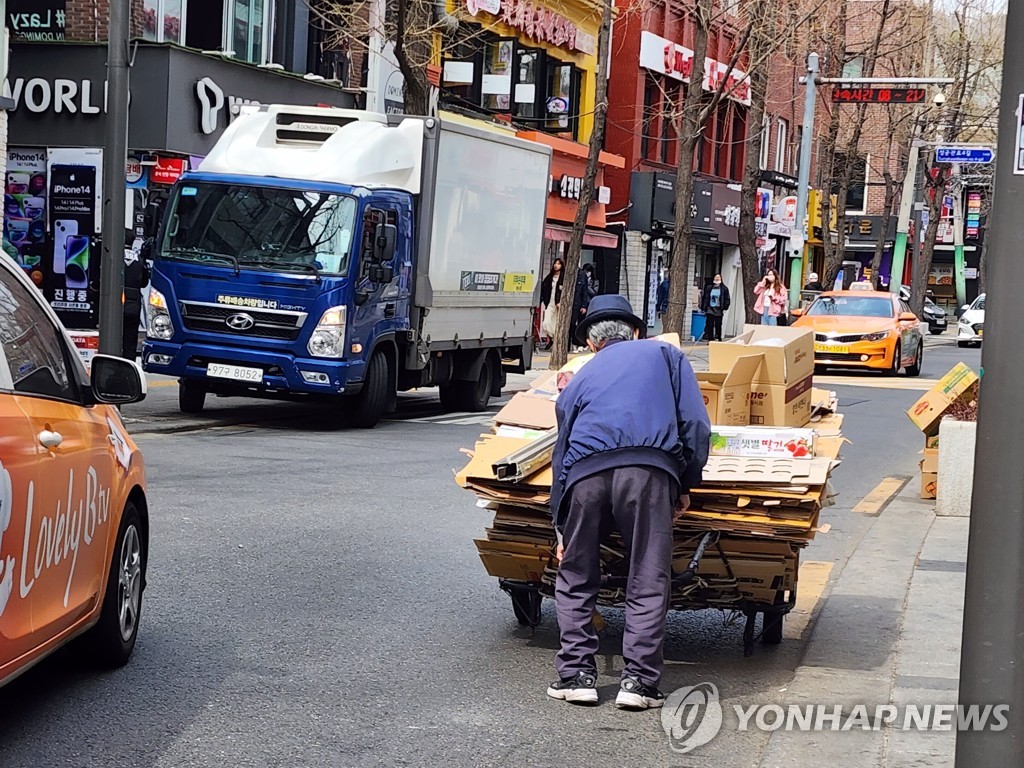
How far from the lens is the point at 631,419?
6164 mm

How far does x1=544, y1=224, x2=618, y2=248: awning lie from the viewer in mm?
35875

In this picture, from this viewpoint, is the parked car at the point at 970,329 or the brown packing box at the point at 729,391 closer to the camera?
the brown packing box at the point at 729,391

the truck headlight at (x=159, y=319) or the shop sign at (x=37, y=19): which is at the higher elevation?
the shop sign at (x=37, y=19)

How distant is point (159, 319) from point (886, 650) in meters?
10.9

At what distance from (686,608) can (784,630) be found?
3.24ft

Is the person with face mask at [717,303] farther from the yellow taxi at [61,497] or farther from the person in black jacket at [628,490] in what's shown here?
the yellow taxi at [61,497]

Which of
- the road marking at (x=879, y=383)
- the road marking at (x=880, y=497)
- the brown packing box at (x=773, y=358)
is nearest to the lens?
the brown packing box at (x=773, y=358)

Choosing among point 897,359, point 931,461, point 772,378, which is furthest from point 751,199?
point 772,378

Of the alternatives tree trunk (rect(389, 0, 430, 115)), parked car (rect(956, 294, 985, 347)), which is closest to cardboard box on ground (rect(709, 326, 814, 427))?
tree trunk (rect(389, 0, 430, 115))

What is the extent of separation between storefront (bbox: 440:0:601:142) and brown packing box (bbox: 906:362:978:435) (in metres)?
19.6

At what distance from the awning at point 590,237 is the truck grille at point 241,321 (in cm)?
1952

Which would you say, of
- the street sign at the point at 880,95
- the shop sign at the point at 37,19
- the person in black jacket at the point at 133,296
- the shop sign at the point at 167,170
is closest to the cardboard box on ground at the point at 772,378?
the person in black jacket at the point at 133,296

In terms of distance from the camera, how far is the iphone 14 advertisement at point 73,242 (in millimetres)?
24656

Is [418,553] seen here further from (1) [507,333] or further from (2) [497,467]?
(1) [507,333]
